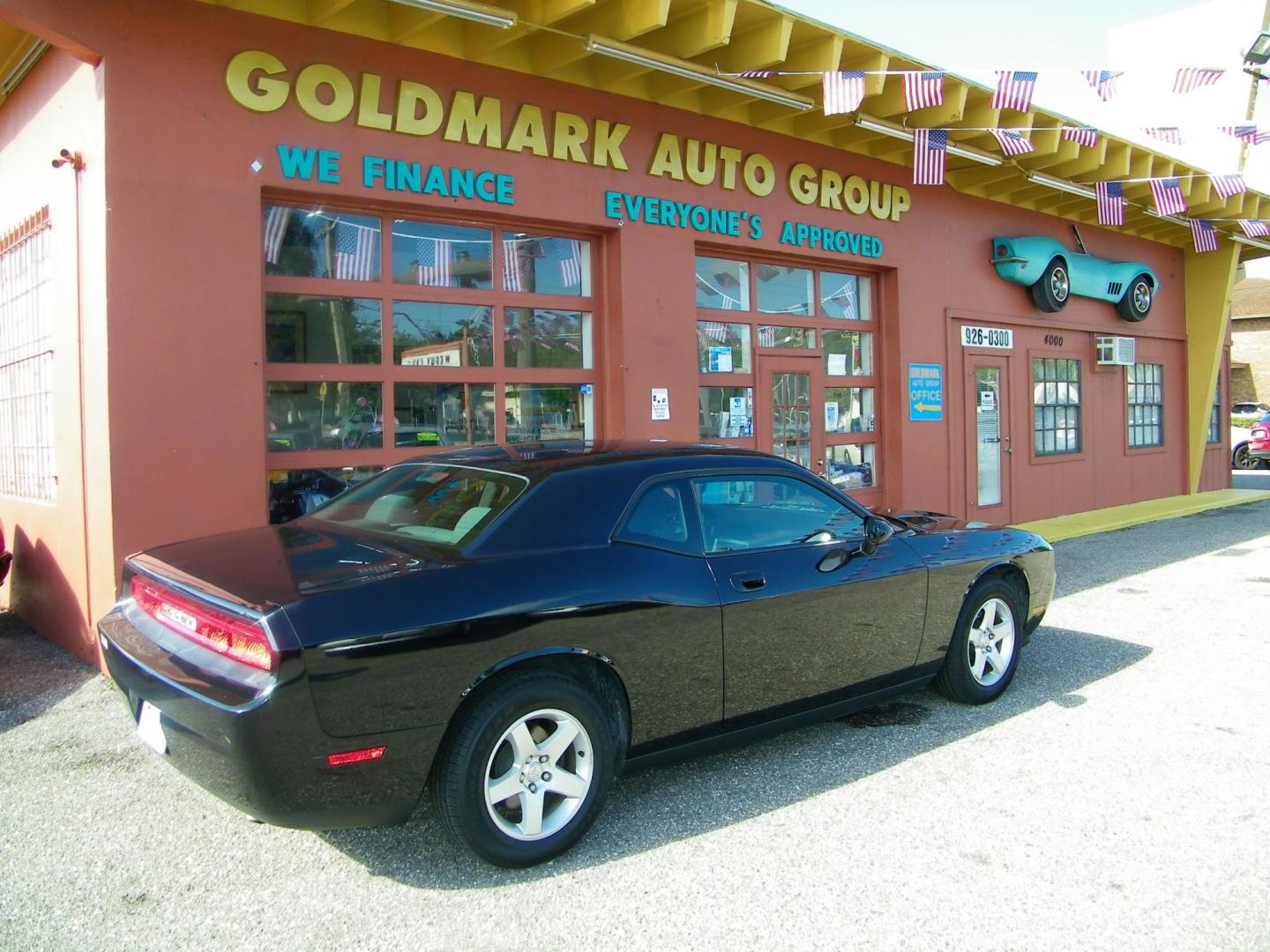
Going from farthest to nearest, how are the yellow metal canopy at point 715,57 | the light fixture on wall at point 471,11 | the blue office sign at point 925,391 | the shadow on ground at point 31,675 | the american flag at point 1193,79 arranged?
the blue office sign at point 925,391 → the american flag at point 1193,79 → the yellow metal canopy at point 715,57 → the light fixture on wall at point 471,11 → the shadow on ground at point 31,675

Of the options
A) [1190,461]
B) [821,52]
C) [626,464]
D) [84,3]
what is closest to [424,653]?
[626,464]

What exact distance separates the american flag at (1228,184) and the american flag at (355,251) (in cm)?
1018

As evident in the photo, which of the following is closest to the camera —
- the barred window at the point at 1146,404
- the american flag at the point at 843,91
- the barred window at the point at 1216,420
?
the american flag at the point at 843,91

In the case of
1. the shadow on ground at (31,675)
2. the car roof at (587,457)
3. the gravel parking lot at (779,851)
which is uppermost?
the car roof at (587,457)

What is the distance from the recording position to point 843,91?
25.1 ft

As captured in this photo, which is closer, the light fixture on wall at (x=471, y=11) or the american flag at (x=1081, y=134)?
the light fixture on wall at (x=471, y=11)

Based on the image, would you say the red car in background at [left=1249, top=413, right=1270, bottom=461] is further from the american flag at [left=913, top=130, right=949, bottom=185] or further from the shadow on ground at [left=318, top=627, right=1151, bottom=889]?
the shadow on ground at [left=318, top=627, right=1151, bottom=889]

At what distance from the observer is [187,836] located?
143 inches

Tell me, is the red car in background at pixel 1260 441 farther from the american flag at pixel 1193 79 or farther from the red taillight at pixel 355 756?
the red taillight at pixel 355 756

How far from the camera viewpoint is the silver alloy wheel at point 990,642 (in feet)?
16.5

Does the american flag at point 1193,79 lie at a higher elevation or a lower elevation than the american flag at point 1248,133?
higher

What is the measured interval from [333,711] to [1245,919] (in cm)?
290

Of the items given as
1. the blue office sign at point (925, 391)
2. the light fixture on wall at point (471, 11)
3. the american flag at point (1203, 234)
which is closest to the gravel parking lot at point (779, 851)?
the light fixture on wall at point (471, 11)

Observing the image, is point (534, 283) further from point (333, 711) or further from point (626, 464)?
point (333, 711)
